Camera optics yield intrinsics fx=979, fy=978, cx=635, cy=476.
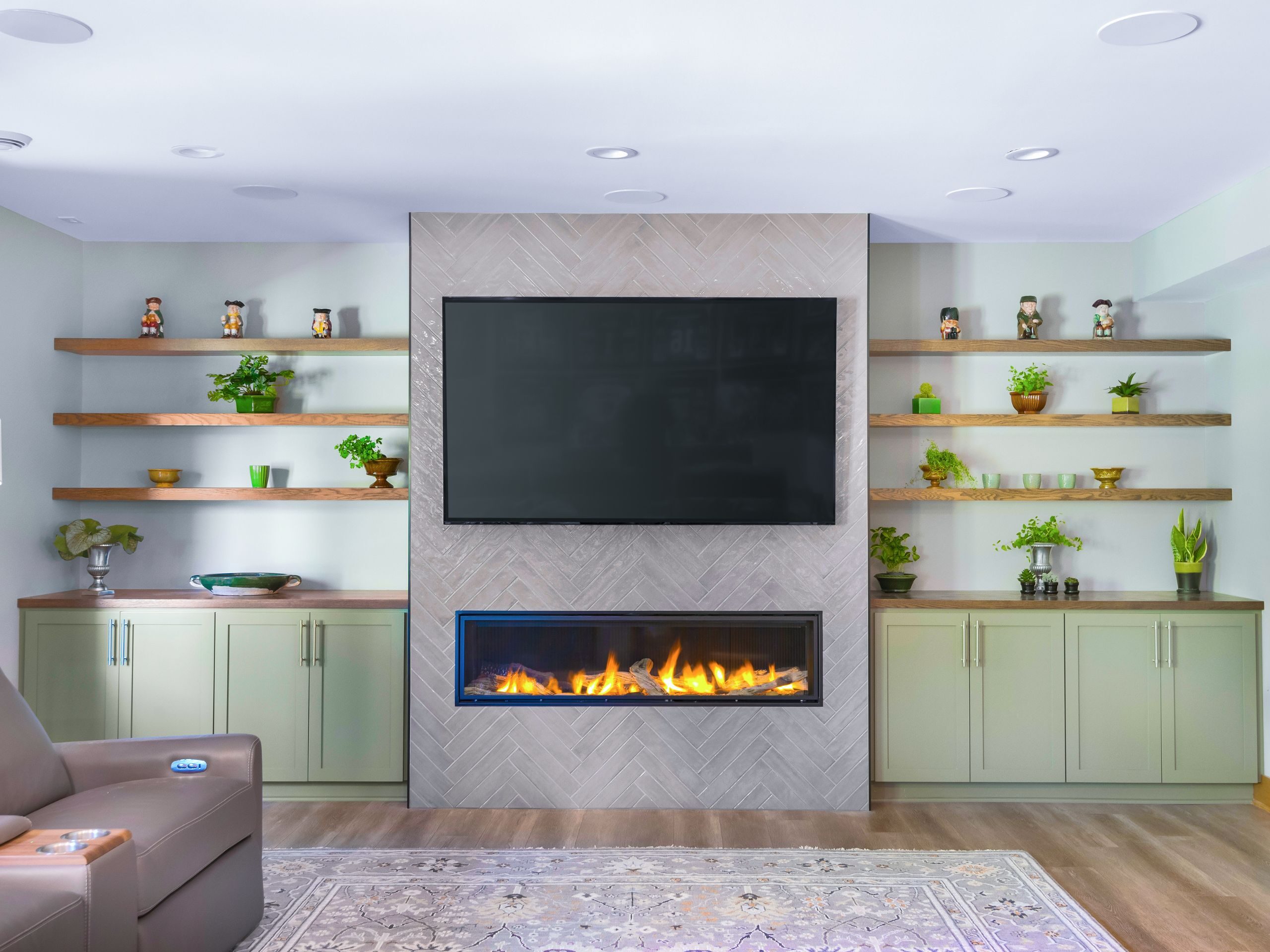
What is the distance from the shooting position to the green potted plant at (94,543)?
15.1ft

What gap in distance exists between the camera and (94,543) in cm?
460

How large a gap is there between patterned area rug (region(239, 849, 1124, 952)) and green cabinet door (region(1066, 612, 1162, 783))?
903 mm

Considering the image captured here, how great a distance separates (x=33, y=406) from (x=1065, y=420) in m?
4.86

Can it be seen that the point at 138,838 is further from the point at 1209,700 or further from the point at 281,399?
the point at 1209,700

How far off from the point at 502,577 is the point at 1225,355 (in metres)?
3.63

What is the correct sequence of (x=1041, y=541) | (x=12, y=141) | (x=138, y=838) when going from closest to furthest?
1. (x=138, y=838)
2. (x=12, y=141)
3. (x=1041, y=541)

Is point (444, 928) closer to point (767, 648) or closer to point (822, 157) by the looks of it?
point (767, 648)

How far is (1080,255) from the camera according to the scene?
4867mm

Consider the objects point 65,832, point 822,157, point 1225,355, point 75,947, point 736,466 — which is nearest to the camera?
point 75,947

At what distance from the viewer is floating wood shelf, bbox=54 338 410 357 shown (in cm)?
464

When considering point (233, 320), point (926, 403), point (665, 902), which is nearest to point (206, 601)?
point (233, 320)

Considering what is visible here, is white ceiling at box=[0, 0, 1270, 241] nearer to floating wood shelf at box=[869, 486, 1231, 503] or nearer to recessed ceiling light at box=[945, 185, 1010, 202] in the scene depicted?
recessed ceiling light at box=[945, 185, 1010, 202]

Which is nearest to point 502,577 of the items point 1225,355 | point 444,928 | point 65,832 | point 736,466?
point 736,466

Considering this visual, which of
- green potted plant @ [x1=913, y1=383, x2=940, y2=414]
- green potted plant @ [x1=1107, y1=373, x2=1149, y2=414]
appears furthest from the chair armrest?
green potted plant @ [x1=1107, y1=373, x2=1149, y2=414]
